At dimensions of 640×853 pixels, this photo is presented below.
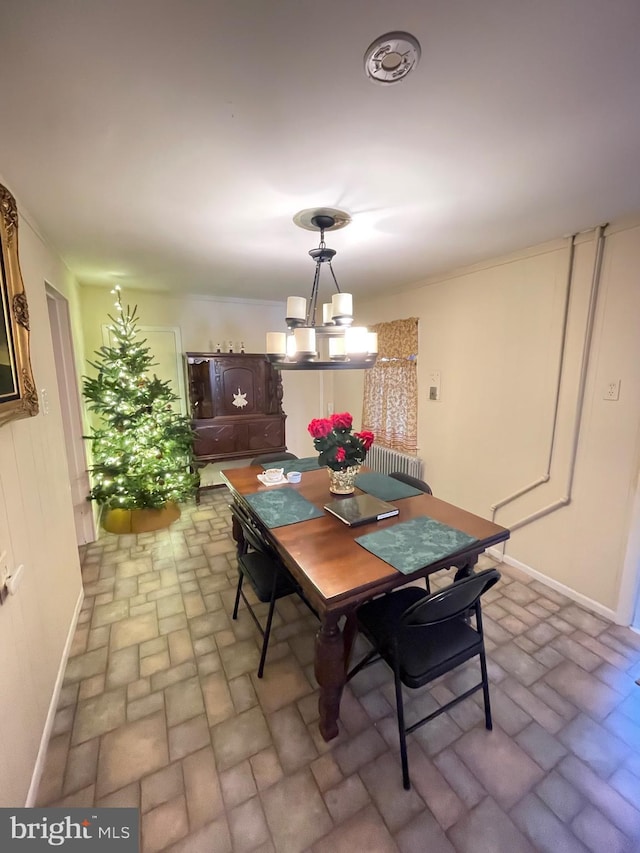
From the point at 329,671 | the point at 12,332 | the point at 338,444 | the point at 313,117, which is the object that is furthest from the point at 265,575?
the point at 313,117

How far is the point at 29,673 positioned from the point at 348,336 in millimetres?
2022

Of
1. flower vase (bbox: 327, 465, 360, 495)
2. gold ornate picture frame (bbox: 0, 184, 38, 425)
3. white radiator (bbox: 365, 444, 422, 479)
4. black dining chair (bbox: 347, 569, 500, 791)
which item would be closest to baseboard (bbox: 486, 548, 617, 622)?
white radiator (bbox: 365, 444, 422, 479)

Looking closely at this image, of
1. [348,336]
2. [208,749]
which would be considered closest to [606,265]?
[348,336]

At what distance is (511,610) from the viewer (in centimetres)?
225

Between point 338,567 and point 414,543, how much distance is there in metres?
0.39

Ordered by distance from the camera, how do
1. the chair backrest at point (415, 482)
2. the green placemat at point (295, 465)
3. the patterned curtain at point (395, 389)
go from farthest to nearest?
the patterned curtain at point (395, 389) < the green placemat at point (295, 465) < the chair backrest at point (415, 482)

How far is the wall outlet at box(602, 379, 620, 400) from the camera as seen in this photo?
6.81 ft

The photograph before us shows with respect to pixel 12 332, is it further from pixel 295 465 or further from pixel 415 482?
pixel 415 482

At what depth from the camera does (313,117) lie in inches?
43.9

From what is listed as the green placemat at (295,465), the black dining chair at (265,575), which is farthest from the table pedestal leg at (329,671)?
the green placemat at (295,465)

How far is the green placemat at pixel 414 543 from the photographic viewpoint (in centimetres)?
143

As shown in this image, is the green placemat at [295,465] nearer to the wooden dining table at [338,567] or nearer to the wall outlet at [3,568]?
the wooden dining table at [338,567]

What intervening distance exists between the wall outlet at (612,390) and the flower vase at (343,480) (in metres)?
1.59

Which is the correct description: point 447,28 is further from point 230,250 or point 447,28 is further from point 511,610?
point 511,610
